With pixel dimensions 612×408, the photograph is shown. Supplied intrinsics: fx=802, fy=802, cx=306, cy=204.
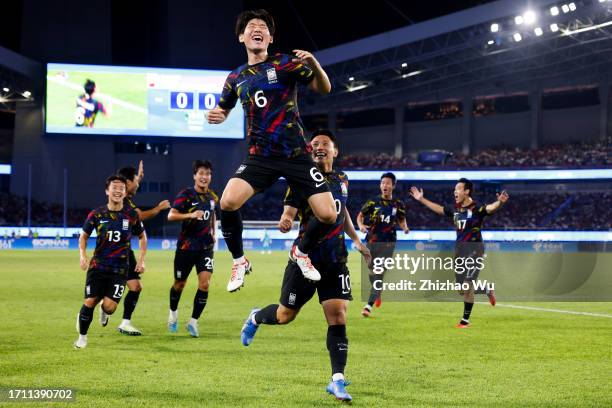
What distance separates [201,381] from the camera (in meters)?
8.03

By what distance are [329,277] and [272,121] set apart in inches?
60.9

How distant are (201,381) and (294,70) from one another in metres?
3.32

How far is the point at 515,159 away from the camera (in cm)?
5909

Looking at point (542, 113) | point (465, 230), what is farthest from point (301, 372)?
point (542, 113)

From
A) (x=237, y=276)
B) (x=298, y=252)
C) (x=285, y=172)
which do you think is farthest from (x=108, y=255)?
(x=285, y=172)

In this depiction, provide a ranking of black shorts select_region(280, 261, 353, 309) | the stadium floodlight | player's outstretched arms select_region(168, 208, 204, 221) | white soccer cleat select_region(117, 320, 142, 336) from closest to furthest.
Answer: black shorts select_region(280, 261, 353, 309)
player's outstretched arms select_region(168, 208, 204, 221)
white soccer cleat select_region(117, 320, 142, 336)
the stadium floodlight

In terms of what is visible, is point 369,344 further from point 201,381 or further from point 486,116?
point 486,116

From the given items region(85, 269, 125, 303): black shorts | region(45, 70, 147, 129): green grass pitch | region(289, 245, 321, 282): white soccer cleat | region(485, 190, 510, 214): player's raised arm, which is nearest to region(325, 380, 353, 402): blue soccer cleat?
region(289, 245, 321, 282): white soccer cleat

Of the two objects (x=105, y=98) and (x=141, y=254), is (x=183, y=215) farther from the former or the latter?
(x=105, y=98)

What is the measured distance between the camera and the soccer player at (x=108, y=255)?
10.5 metres

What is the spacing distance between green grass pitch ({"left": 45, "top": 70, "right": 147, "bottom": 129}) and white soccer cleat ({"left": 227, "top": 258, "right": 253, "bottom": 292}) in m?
40.8

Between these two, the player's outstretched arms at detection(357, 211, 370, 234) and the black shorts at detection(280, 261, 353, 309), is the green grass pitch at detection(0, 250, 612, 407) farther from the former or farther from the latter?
the player's outstretched arms at detection(357, 211, 370, 234)

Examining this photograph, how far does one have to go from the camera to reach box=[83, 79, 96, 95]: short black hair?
4650cm

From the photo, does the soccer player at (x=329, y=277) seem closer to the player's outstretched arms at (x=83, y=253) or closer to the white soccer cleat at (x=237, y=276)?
the white soccer cleat at (x=237, y=276)
